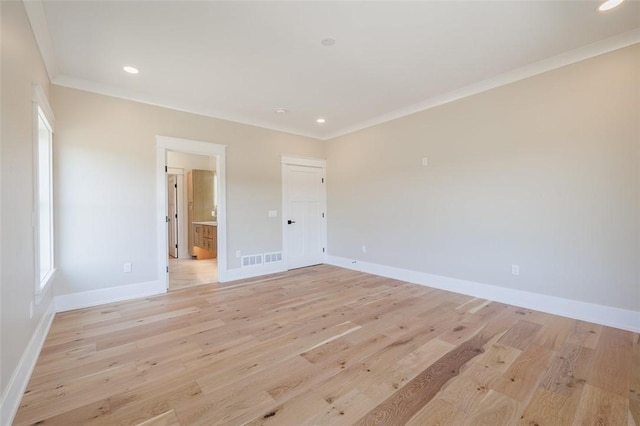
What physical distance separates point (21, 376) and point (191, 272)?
3.52 metres

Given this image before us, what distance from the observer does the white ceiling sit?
7.34 feet

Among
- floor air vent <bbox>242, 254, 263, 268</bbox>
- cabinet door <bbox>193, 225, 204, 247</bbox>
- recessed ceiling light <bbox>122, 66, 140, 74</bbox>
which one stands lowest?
floor air vent <bbox>242, 254, 263, 268</bbox>

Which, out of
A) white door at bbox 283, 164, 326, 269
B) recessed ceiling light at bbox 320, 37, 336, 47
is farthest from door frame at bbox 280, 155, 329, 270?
recessed ceiling light at bbox 320, 37, 336, 47

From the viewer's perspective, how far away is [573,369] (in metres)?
2.06

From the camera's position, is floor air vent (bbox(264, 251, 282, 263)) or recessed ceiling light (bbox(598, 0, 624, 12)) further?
floor air vent (bbox(264, 251, 282, 263))

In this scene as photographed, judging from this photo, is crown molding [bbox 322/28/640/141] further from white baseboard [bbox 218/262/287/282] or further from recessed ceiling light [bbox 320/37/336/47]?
white baseboard [bbox 218/262/287/282]

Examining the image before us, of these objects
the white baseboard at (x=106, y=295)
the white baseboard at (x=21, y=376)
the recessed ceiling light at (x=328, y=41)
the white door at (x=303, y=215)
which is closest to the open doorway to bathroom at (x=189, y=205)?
the white door at (x=303, y=215)

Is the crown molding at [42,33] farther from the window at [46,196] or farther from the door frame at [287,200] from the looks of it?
the door frame at [287,200]

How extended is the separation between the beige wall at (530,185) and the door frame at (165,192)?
2.66m

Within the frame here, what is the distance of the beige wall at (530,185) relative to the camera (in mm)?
2689

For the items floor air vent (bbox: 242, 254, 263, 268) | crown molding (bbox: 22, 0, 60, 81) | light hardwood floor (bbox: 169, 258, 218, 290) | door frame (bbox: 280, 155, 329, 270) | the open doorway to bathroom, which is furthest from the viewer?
the open doorway to bathroom

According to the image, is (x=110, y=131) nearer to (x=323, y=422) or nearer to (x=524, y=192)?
(x=323, y=422)

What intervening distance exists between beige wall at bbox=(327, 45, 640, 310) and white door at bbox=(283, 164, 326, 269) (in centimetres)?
150

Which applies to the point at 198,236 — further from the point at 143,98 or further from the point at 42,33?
the point at 42,33
